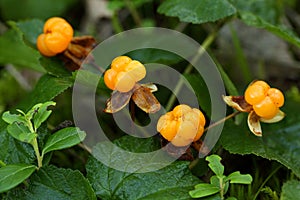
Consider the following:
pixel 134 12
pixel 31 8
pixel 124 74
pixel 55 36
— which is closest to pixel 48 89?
pixel 55 36

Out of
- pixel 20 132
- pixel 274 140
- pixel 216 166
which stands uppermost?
pixel 20 132

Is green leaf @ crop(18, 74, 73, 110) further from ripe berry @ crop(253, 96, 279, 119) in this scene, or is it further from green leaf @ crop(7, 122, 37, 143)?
ripe berry @ crop(253, 96, 279, 119)

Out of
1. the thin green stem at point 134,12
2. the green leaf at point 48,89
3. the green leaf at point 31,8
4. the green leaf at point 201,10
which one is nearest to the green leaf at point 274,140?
the green leaf at point 201,10

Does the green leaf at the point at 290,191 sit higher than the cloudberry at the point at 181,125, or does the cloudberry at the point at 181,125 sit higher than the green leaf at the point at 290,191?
the cloudberry at the point at 181,125

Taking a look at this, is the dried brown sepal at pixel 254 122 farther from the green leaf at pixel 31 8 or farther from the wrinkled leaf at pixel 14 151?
the green leaf at pixel 31 8

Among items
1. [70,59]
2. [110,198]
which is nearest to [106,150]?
[110,198]

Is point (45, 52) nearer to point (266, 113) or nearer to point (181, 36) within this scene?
point (181, 36)

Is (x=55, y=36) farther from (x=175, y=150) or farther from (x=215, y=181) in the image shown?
Result: (x=215, y=181)
